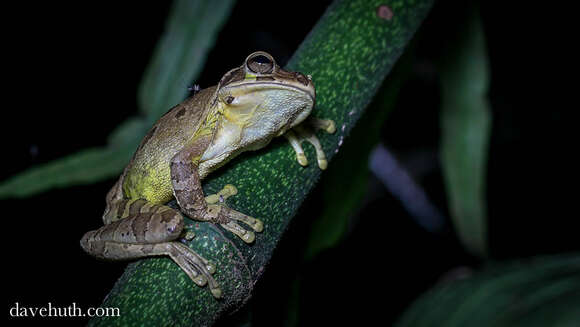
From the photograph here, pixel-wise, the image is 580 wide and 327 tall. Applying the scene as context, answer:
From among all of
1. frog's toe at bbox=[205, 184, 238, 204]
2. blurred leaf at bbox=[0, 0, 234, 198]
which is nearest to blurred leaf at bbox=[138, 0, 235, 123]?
blurred leaf at bbox=[0, 0, 234, 198]

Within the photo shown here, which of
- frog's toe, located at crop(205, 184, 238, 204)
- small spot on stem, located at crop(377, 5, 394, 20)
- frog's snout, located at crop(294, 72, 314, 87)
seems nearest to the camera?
frog's toe, located at crop(205, 184, 238, 204)

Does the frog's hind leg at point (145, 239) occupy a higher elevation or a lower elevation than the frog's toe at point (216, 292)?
higher

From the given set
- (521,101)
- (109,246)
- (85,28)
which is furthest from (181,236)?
(521,101)

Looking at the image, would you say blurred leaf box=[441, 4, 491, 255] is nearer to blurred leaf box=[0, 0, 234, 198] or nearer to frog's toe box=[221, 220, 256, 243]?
blurred leaf box=[0, 0, 234, 198]

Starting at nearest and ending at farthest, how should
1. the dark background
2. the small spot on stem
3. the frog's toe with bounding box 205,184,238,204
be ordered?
1. the frog's toe with bounding box 205,184,238,204
2. the small spot on stem
3. the dark background

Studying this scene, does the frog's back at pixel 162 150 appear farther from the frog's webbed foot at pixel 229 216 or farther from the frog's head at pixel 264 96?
the frog's webbed foot at pixel 229 216

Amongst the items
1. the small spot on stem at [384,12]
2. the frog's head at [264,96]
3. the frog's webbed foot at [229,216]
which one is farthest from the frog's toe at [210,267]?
the small spot on stem at [384,12]

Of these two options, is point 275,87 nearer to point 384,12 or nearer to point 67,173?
point 384,12
